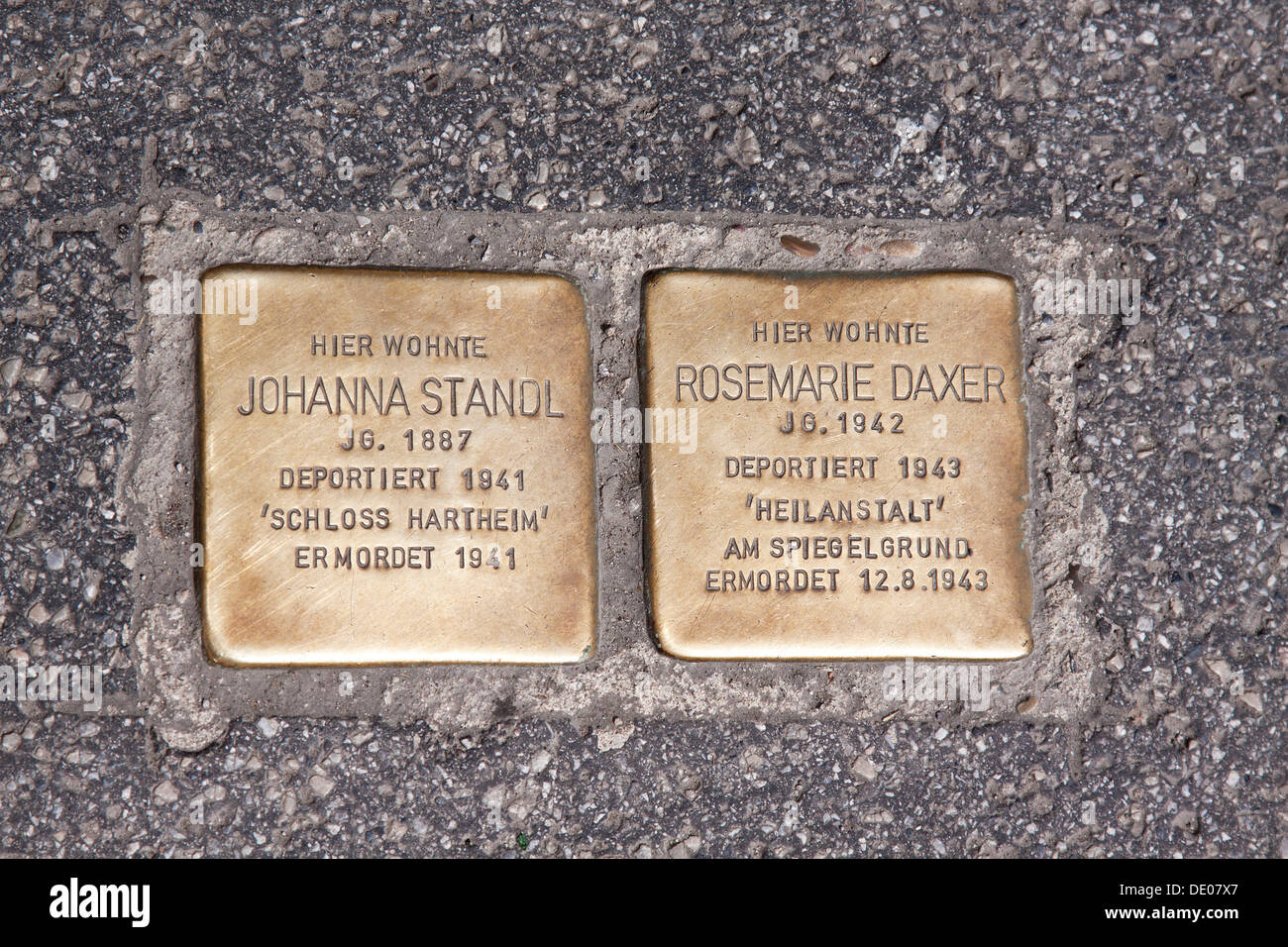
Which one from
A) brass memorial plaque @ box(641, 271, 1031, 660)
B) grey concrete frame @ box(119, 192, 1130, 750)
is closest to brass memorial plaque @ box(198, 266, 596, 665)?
grey concrete frame @ box(119, 192, 1130, 750)

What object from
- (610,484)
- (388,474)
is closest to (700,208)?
(610,484)

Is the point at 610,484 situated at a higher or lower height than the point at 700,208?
lower

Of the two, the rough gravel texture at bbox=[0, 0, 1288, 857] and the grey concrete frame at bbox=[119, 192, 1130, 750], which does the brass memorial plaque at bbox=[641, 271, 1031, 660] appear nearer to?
the grey concrete frame at bbox=[119, 192, 1130, 750]

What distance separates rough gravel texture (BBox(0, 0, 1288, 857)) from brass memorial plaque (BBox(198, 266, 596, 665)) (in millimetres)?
168

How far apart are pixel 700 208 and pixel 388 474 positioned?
709 mm

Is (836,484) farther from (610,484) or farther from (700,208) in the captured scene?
(700,208)

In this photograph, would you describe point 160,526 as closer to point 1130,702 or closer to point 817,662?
point 817,662

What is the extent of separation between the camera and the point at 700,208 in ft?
5.10

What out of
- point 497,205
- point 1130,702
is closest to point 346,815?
point 497,205

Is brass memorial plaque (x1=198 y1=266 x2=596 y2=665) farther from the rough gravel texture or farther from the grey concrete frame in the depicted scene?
the rough gravel texture

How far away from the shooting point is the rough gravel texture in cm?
151

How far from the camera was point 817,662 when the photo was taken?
5.03 feet

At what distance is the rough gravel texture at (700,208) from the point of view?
1509mm

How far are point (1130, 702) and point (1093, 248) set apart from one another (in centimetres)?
80
